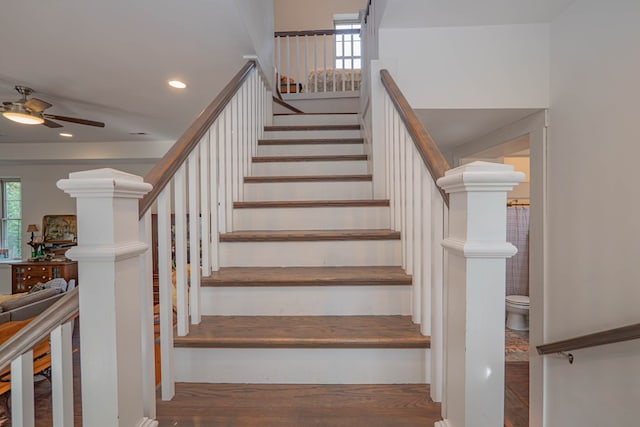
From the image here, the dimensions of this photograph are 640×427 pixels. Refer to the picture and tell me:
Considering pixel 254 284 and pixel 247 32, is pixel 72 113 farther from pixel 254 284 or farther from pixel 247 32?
pixel 254 284

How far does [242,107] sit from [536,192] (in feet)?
7.26

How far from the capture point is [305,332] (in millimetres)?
1315

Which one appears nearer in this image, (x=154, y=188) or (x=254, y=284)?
(x=154, y=188)

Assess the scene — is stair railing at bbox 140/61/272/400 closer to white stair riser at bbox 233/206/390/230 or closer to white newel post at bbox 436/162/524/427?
white stair riser at bbox 233/206/390/230

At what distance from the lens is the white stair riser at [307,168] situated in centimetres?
258

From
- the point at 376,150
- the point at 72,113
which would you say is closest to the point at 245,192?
the point at 376,150

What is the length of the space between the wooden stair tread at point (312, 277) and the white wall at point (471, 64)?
4.32 feet

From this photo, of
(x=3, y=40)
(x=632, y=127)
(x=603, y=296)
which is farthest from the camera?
(x=3, y=40)

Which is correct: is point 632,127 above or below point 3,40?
below

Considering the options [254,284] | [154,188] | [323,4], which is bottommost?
[254,284]

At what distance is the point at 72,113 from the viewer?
3.55 meters

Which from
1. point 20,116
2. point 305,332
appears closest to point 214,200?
point 305,332

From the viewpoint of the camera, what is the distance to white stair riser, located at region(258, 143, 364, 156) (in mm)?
2875

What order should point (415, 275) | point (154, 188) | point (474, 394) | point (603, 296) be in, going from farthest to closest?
point (603, 296) → point (415, 275) → point (154, 188) → point (474, 394)
